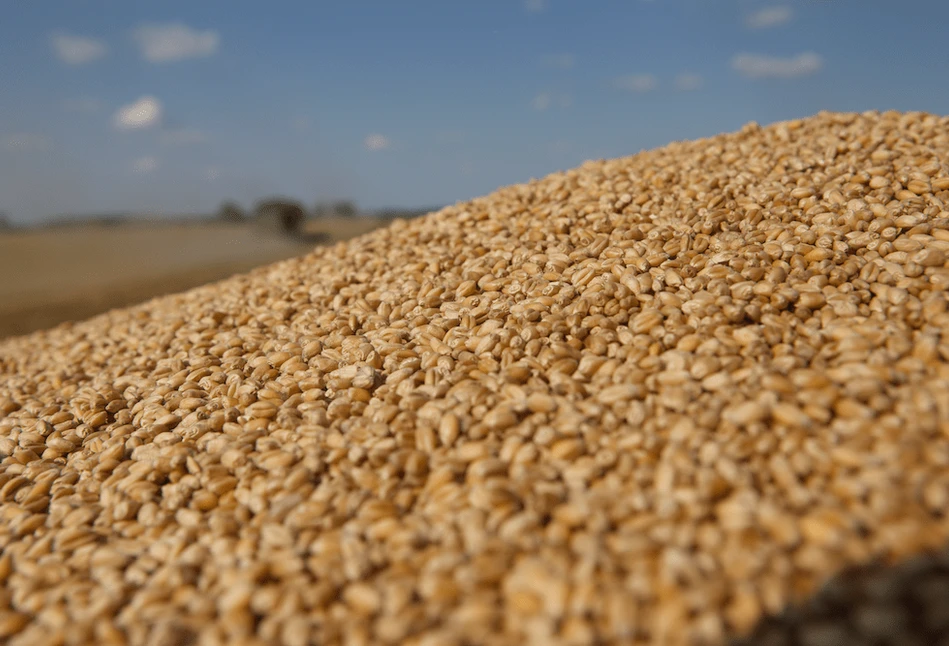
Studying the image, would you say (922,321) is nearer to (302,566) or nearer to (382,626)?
(382,626)

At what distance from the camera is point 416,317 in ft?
10.4

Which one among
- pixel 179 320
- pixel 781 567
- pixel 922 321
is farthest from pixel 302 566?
pixel 179 320

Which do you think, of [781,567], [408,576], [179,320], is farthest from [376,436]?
[179,320]

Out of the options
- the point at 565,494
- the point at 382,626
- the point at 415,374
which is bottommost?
the point at 382,626

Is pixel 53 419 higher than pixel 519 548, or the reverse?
pixel 53 419

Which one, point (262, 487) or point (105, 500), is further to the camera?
point (105, 500)

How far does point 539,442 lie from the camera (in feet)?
7.13

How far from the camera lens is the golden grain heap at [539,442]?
68.1 inches

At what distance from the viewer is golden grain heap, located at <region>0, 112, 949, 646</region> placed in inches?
68.1

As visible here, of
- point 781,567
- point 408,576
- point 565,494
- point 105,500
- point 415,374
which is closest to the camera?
point 781,567

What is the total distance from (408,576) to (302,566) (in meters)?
0.33

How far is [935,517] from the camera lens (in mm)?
1735

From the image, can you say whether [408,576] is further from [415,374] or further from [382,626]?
[415,374]

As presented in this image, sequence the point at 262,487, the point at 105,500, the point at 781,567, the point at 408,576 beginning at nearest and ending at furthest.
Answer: the point at 781,567, the point at 408,576, the point at 262,487, the point at 105,500
